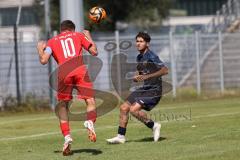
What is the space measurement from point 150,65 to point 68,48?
1.90 meters

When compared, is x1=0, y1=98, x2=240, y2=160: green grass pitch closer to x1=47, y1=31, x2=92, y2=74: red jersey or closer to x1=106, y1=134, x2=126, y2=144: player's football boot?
x1=106, y1=134, x2=126, y2=144: player's football boot

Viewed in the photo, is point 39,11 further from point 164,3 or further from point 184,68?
point 184,68

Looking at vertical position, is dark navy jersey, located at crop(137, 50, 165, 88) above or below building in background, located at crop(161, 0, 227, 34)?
above

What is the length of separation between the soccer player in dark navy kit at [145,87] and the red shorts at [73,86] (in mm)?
1297

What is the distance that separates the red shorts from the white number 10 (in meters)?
0.35

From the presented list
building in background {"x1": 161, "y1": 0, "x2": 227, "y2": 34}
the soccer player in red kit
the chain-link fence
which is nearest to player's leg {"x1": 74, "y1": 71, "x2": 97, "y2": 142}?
the soccer player in red kit

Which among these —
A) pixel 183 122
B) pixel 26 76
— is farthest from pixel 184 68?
pixel 183 122

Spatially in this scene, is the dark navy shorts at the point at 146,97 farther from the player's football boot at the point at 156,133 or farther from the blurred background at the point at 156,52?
the blurred background at the point at 156,52

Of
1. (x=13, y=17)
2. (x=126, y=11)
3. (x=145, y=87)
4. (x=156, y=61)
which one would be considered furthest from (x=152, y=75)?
(x=13, y=17)

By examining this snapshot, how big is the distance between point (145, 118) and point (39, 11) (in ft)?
151

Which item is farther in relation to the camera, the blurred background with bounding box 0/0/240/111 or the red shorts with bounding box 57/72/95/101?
the blurred background with bounding box 0/0/240/111

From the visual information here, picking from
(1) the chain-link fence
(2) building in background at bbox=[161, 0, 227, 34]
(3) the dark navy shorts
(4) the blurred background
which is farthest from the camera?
(2) building in background at bbox=[161, 0, 227, 34]

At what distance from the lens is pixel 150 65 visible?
14.0m

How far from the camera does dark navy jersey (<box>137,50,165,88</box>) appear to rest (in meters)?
13.9
